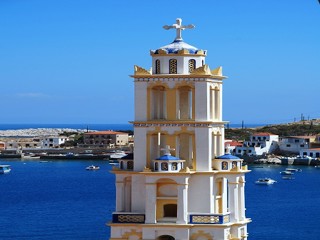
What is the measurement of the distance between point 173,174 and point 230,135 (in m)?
125

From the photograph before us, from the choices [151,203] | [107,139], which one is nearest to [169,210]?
[151,203]

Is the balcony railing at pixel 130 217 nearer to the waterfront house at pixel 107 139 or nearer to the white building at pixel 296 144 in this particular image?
the white building at pixel 296 144

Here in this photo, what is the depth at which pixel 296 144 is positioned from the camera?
4697 inches

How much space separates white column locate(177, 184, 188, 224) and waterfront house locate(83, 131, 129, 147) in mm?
117448

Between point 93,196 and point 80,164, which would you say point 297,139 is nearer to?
point 80,164

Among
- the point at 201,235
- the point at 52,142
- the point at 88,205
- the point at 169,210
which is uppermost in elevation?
the point at 52,142

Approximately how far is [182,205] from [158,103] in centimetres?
154

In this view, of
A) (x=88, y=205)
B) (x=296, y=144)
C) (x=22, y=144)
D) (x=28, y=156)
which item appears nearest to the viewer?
(x=88, y=205)

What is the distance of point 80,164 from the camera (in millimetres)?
122125

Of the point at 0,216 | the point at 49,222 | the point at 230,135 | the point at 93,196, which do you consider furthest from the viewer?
the point at 230,135

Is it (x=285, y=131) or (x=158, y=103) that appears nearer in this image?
(x=158, y=103)

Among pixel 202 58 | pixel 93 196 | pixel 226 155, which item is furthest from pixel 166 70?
pixel 93 196

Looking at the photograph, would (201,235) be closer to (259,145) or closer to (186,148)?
(186,148)

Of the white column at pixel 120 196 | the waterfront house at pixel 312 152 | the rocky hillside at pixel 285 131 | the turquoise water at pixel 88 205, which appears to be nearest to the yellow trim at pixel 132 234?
the white column at pixel 120 196
